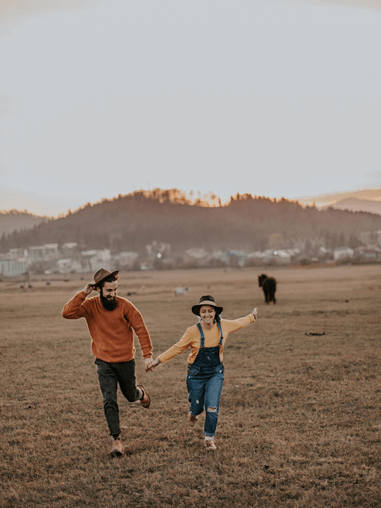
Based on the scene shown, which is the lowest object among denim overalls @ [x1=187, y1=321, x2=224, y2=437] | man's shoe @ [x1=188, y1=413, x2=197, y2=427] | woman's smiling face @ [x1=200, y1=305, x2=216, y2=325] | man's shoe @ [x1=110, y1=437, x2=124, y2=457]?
man's shoe @ [x1=110, y1=437, x2=124, y2=457]

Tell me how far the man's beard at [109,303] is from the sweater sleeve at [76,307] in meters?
0.21

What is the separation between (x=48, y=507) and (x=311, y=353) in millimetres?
8425

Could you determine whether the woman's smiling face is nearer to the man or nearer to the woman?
the woman

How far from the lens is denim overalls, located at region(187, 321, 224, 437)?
5.55 m

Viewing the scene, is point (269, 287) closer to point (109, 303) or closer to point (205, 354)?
point (205, 354)

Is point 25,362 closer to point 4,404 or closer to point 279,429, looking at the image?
point 4,404

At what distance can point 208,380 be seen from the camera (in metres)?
5.70

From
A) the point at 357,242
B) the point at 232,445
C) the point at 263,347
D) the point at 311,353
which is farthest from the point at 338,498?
the point at 357,242

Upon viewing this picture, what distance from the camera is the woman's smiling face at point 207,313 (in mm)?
5641

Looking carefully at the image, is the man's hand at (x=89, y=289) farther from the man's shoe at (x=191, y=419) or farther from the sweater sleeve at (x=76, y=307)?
the man's shoe at (x=191, y=419)

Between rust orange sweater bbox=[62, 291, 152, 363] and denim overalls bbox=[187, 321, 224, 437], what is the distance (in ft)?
2.42

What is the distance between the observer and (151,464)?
5.15m

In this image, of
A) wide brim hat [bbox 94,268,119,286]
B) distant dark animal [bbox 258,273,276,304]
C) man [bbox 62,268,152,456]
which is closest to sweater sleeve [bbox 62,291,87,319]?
man [bbox 62,268,152,456]

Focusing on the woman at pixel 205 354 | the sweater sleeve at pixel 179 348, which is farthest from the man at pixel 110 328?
the woman at pixel 205 354
